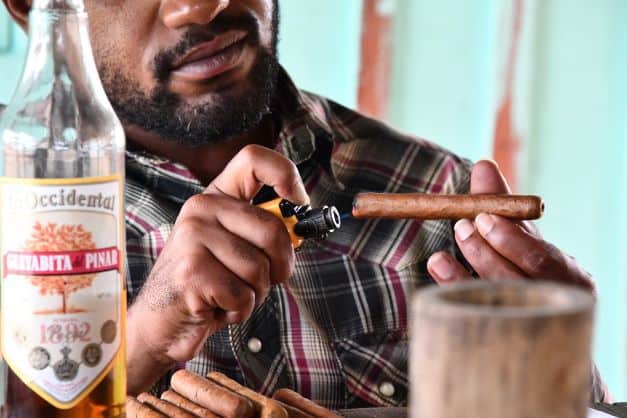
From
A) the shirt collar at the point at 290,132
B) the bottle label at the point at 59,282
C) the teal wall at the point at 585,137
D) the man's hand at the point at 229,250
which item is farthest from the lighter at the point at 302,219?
the teal wall at the point at 585,137

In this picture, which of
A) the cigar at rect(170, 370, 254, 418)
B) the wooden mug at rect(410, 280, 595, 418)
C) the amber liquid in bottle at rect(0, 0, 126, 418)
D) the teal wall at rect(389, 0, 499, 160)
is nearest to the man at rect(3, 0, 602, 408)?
the cigar at rect(170, 370, 254, 418)

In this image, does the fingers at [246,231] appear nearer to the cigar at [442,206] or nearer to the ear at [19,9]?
the cigar at [442,206]

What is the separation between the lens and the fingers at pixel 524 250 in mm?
1185

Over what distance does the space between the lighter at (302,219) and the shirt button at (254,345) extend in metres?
0.53

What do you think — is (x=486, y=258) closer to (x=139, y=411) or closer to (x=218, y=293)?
(x=218, y=293)

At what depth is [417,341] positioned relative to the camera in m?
0.52

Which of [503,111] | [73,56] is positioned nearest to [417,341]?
[73,56]

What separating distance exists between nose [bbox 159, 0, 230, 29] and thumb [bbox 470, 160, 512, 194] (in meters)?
0.50

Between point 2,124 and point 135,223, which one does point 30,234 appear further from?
point 135,223

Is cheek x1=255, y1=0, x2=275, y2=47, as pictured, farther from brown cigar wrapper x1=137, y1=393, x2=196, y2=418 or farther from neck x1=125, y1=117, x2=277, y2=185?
brown cigar wrapper x1=137, y1=393, x2=196, y2=418

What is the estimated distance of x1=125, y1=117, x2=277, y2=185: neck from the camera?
179cm

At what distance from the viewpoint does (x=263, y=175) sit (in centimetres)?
114

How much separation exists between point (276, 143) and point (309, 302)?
31 centimetres

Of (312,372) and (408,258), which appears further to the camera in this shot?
(408,258)
